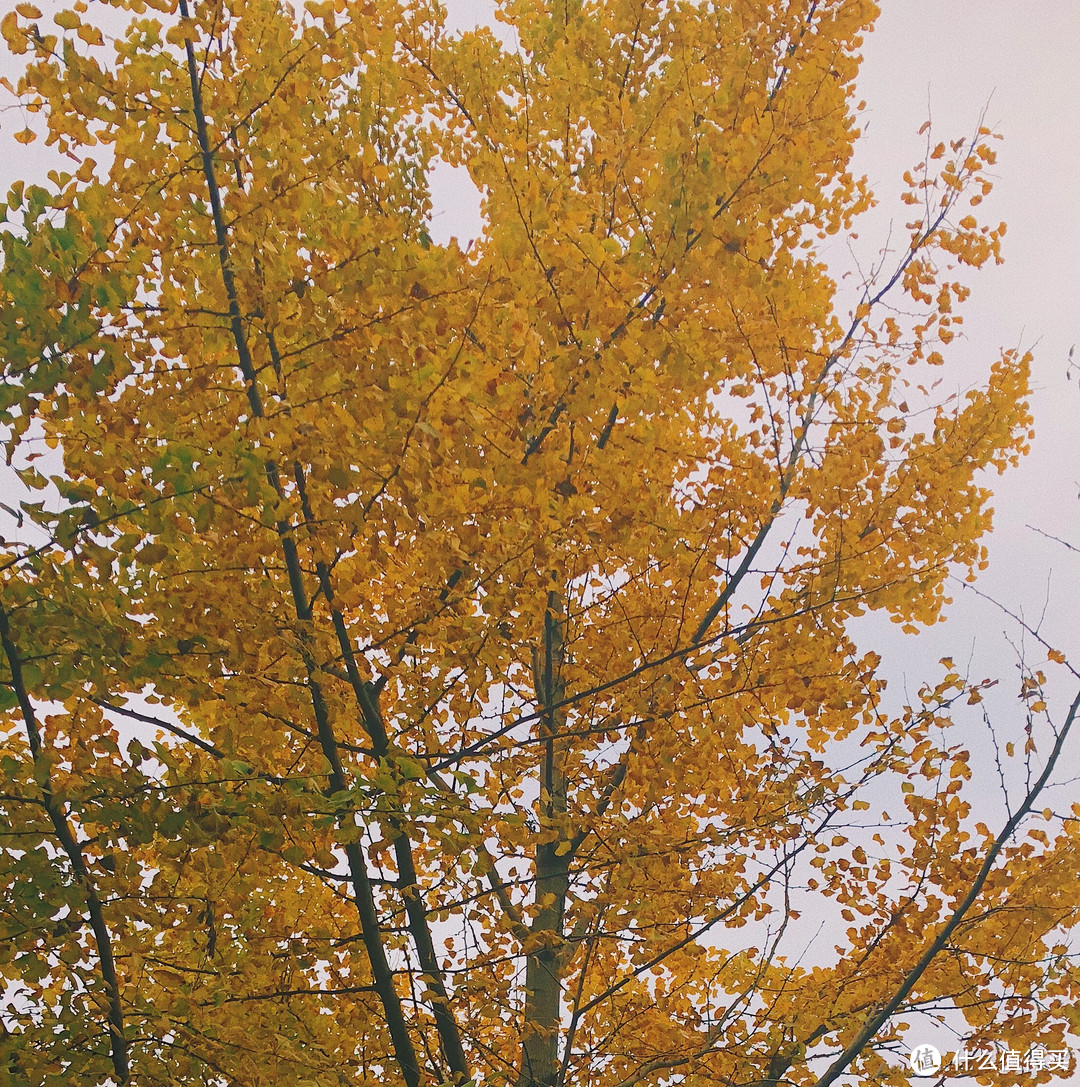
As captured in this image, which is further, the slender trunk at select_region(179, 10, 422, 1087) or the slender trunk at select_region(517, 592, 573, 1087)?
the slender trunk at select_region(517, 592, 573, 1087)

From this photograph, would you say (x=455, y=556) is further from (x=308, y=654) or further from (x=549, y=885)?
(x=549, y=885)

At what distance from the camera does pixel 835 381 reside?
424 cm

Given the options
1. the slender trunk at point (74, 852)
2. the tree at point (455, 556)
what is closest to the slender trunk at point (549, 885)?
the tree at point (455, 556)

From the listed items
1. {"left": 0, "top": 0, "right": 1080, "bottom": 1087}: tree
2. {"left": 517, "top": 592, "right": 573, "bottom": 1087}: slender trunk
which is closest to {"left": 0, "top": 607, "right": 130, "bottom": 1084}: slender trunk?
{"left": 0, "top": 0, "right": 1080, "bottom": 1087}: tree

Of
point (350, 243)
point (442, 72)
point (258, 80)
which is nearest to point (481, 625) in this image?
point (350, 243)

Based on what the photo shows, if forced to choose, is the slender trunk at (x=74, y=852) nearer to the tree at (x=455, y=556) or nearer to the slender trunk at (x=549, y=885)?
the tree at (x=455, y=556)

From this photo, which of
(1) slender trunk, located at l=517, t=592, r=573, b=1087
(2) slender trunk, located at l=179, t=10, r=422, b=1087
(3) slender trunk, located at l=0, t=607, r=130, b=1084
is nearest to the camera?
(3) slender trunk, located at l=0, t=607, r=130, b=1084

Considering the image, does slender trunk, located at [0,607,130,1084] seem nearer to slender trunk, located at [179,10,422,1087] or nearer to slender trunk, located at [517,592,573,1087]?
slender trunk, located at [179,10,422,1087]

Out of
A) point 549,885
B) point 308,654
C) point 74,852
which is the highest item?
point 308,654

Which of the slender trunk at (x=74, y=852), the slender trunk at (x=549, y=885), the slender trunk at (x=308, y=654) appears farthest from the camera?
the slender trunk at (x=549, y=885)

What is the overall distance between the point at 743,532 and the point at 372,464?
7.20 ft

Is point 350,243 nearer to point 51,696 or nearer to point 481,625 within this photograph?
point 481,625

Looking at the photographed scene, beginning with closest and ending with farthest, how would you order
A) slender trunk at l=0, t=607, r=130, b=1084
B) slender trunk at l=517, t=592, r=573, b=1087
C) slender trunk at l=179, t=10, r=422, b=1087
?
slender trunk at l=0, t=607, r=130, b=1084 → slender trunk at l=179, t=10, r=422, b=1087 → slender trunk at l=517, t=592, r=573, b=1087

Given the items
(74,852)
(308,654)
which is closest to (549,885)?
(308,654)
